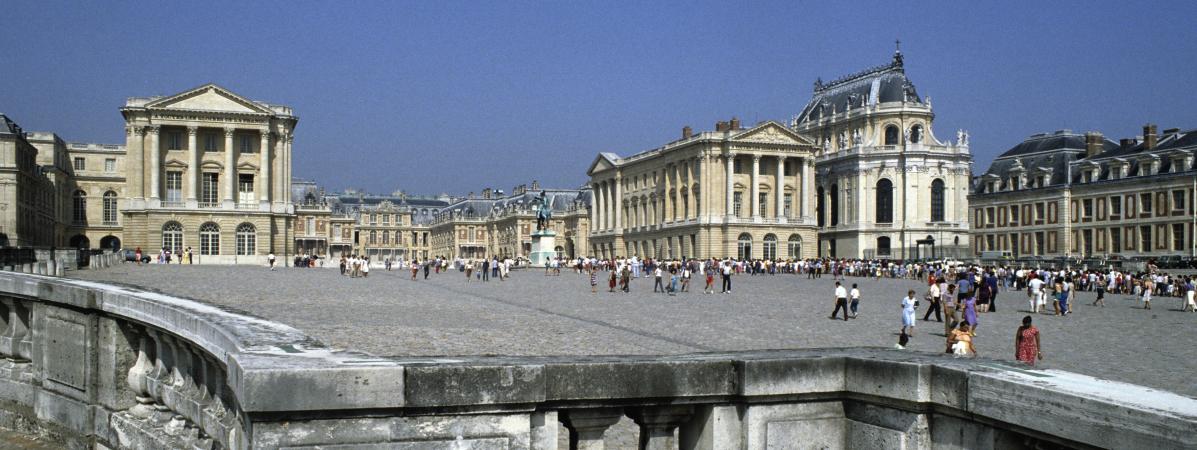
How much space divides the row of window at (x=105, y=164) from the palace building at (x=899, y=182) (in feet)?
248

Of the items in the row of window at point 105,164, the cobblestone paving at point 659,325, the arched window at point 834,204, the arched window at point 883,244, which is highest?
the row of window at point 105,164

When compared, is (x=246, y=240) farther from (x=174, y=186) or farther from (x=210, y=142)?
(x=210, y=142)

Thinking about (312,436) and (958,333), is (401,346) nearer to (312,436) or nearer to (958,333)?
(958,333)

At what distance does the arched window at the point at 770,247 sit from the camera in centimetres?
9519

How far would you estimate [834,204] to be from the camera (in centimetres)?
10725

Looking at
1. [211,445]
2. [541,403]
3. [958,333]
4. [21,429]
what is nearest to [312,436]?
[541,403]

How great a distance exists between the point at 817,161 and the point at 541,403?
107 meters

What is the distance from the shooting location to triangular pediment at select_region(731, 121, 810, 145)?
315ft

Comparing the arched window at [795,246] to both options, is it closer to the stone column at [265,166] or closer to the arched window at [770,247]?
the arched window at [770,247]

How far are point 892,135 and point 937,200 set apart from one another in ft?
24.5

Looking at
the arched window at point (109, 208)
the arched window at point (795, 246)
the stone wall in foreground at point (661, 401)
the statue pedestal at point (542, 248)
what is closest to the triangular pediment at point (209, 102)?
the statue pedestal at point (542, 248)

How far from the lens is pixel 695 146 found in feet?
318

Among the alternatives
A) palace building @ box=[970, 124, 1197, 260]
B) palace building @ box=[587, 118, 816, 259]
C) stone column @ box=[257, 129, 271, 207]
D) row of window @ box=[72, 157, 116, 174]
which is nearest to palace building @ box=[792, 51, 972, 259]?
palace building @ box=[970, 124, 1197, 260]

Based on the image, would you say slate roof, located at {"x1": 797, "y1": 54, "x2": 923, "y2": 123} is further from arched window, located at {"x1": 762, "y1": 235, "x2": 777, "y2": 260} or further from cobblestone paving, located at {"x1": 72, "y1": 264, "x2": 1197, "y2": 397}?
cobblestone paving, located at {"x1": 72, "y1": 264, "x2": 1197, "y2": 397}
